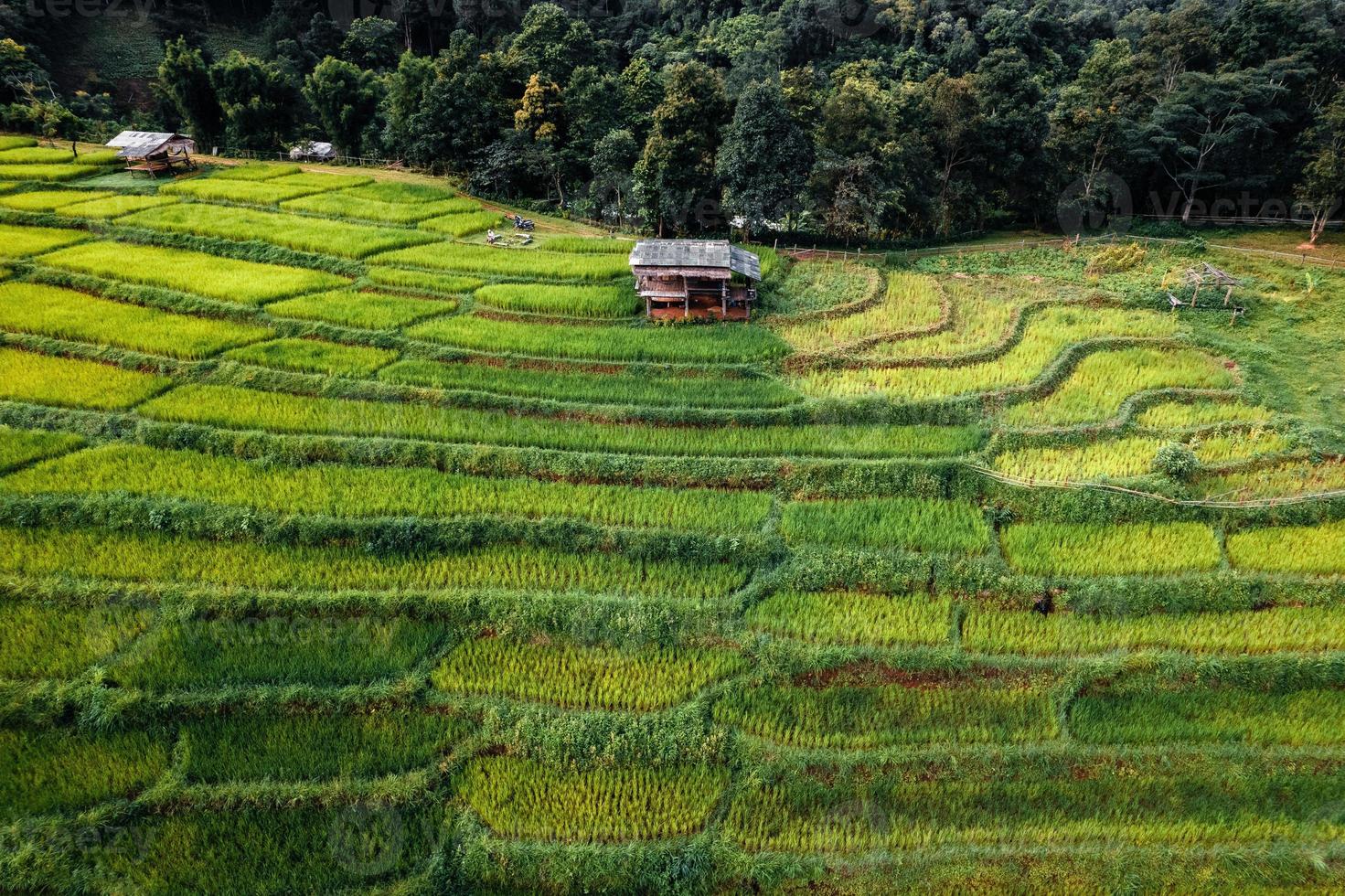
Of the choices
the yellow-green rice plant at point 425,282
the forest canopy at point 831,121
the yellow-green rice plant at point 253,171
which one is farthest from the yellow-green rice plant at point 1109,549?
the yellow-green rice plant at point 253,171

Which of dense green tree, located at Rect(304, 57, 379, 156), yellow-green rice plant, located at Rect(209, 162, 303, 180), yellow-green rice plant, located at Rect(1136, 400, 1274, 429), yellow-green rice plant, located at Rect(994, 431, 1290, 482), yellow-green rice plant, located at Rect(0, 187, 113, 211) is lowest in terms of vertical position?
yellow-green rice plant, located at Rect(994, 431, 1290, 482)

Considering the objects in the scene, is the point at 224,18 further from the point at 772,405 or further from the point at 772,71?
the point at 772,405

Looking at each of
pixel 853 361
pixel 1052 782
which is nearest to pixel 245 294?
pixel 853 361

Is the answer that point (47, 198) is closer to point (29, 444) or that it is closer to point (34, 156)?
point (34, 156)

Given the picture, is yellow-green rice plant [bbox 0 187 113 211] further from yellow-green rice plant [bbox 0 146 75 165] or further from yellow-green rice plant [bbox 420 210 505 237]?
yellow-green rice plant [bbox 420 210 505 237]

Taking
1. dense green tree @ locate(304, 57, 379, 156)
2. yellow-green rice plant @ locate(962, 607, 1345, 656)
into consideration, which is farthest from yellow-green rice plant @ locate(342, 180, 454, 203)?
yellow-green rice plant @ locate(962, 607, 1345, 656)

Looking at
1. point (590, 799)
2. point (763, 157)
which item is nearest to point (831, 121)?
point (763, 157)

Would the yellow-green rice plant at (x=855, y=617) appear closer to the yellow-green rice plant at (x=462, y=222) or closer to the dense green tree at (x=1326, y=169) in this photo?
the yellow-green rice plant at (x=462, y=222)
